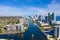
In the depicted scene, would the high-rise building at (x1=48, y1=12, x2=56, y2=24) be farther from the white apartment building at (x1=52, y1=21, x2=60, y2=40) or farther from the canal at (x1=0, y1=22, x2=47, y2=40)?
the canal at (x1=0, y1=22, x2=47, y2=40)

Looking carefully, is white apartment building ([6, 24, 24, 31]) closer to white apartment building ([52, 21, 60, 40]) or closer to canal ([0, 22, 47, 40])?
canal ([0, 22, 47, 40])

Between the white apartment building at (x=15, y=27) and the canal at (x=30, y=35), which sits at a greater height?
the white apartment building at (x=15, y=27)

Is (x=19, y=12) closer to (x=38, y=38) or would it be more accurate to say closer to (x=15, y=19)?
(x=15, y=19)

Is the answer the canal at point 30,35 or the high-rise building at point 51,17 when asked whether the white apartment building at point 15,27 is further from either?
the high-rise building at point 51,17

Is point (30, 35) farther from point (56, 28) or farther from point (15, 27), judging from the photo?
point (56, 28)

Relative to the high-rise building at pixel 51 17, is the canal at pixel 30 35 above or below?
below

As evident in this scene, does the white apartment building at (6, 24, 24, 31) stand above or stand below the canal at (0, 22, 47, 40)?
above

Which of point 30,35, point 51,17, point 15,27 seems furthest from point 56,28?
point 15,27

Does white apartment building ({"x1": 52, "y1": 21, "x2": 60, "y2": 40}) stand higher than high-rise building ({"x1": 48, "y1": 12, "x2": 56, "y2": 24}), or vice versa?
high-rise building ({"x1": 48, "y1": 12, "x2": 56, "y2": 24})

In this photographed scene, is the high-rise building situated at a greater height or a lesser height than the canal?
greater

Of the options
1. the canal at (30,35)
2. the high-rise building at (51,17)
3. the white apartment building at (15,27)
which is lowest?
the canal at (30,35)

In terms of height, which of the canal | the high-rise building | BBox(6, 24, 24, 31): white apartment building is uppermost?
the high-rise building
